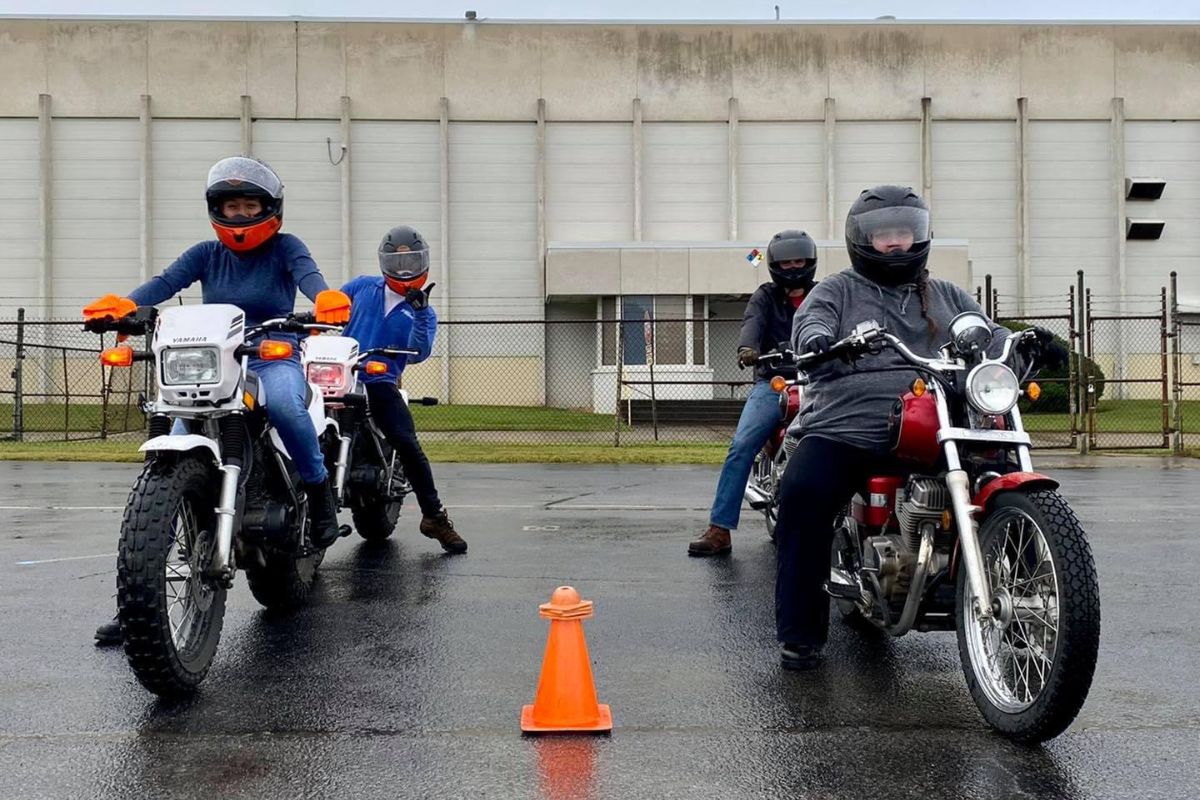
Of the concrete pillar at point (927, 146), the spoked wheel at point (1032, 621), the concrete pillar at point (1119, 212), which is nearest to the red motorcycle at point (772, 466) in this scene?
the spoked wheel at point (1032, 621)

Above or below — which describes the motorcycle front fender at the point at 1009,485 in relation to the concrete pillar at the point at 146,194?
below

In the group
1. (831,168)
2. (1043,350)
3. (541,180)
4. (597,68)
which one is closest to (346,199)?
(541,180)

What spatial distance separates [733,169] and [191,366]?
3660 centimetres

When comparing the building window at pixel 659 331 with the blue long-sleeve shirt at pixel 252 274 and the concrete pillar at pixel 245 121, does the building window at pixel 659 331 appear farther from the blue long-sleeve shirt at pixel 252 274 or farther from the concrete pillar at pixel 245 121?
the blue long-sleeve shirt at pixel 252 274

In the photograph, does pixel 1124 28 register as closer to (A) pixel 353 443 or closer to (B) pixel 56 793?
(A) pixel 353 443

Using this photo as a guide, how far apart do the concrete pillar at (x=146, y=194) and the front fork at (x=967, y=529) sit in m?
38.4

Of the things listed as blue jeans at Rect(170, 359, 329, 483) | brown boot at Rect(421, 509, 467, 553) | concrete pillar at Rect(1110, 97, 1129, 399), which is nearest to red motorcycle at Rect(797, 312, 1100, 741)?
blue jeans at Rect(170, 359, 329, 483)

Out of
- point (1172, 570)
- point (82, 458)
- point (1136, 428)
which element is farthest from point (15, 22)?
point (1172, 570)

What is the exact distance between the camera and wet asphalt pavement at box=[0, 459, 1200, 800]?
3576 mm

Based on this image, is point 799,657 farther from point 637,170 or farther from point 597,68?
point 597,68

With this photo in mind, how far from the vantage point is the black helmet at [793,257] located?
754 centimetres

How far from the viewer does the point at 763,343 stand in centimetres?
777

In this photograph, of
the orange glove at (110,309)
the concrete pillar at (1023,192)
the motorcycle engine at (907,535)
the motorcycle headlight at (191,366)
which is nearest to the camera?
the motorcycle engine at (907,535)

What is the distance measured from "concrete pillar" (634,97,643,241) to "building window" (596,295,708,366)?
3.65m
